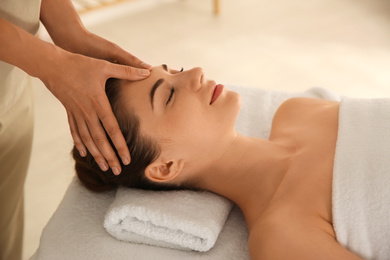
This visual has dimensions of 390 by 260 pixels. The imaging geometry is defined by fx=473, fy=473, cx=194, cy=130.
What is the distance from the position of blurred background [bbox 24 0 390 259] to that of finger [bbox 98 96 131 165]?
3.59ft

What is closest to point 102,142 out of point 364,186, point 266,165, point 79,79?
point 79,79

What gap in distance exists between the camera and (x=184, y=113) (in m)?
1.37

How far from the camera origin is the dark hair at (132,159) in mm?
1368

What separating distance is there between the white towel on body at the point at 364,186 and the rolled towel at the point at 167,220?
0.35m

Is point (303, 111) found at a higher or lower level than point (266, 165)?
higher

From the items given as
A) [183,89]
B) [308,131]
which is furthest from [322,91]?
[183,89]

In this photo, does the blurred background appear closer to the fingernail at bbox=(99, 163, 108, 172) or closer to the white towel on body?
the fingernail at bbox=(99, 163, 108, 172)

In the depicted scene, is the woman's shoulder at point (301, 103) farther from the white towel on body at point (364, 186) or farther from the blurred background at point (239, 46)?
the blurred background at point (239, 46)

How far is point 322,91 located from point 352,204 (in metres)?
0.71

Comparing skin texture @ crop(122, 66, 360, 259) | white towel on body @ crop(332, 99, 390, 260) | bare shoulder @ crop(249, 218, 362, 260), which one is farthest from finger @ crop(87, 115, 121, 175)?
white towel on body @ crop(332, 99, 390, 260)

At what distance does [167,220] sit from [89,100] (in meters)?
0.40

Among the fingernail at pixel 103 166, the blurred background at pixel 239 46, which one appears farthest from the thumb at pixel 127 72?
the blurred background at pixel 239 46

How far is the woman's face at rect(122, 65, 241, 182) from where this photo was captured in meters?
1.37

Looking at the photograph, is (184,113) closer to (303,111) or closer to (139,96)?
(139,96)
